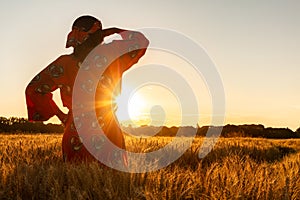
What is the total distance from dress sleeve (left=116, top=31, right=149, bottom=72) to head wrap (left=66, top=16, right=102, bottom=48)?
1.05ft

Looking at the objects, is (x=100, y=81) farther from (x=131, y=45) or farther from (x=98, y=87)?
(x=131, y=45)

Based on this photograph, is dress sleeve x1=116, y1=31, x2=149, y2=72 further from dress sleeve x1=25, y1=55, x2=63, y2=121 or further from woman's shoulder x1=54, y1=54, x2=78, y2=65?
dress sleeve x1=25, y1=55, x2=63, y2=121

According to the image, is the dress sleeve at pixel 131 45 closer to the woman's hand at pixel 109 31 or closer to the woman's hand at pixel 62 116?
the woman's hand at pixel 109 31

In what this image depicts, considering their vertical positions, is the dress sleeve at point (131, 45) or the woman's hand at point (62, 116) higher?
the dress sleeve at point (131, 45)

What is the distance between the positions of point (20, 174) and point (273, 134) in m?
20.9

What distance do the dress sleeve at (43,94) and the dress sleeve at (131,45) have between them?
70cm

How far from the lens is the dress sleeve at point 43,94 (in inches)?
170

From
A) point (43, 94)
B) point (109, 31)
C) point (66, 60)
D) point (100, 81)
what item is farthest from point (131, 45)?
point (43, 94)

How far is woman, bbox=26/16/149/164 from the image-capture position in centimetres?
426

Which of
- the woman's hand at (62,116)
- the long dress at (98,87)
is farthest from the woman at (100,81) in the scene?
the woman's hand at (62,116)

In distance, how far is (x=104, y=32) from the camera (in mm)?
4391

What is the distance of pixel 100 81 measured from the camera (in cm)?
430

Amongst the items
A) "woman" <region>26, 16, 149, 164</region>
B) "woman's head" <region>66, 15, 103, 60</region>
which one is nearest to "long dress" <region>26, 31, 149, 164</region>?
"woman" <region>26, 16, 149, 164</region>

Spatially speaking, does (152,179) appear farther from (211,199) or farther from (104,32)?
(104,32)
